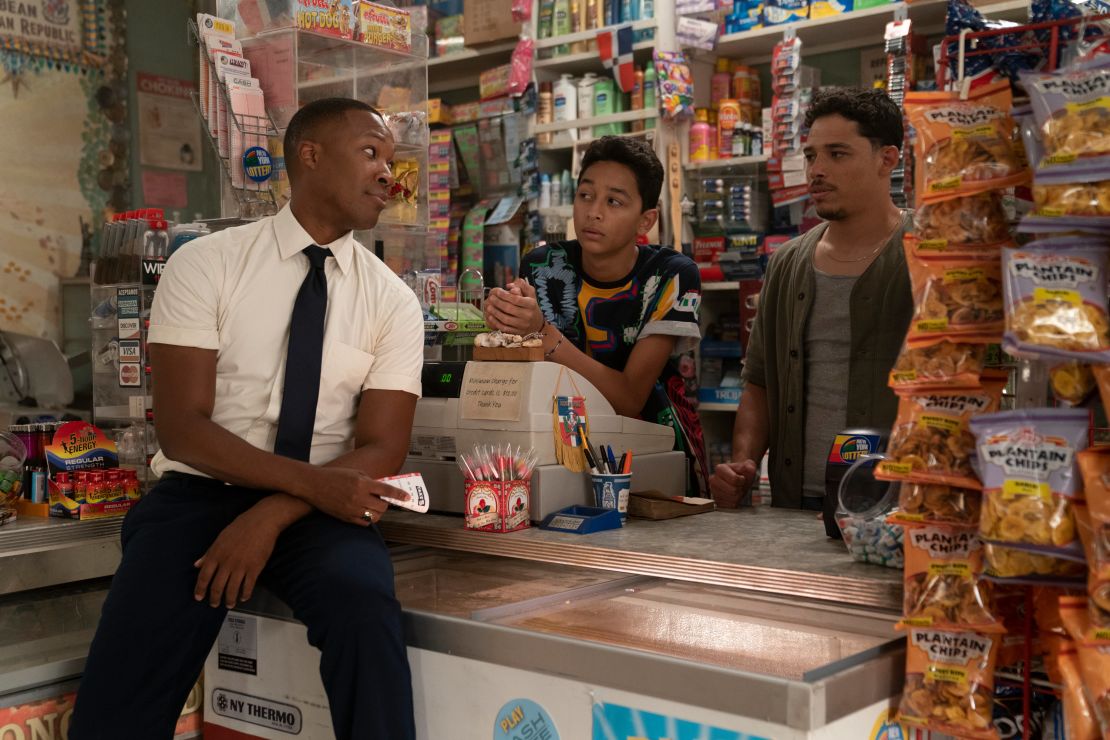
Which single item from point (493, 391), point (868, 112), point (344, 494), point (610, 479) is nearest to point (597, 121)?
point (868, 112)

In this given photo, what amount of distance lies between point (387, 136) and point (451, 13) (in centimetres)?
408

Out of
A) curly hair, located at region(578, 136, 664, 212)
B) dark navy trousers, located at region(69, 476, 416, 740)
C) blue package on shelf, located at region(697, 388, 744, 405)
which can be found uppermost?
curly hair, located at region(578, 136, 664, 212)

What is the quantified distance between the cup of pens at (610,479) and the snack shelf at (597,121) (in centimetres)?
296

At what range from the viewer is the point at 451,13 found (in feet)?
20.2

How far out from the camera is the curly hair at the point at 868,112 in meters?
3.01

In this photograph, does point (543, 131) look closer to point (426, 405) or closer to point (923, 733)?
point (426, 405)

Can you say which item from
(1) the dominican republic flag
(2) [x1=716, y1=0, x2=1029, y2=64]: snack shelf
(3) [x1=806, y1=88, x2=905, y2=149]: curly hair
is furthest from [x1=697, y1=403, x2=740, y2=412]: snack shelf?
(3) [x1=806, y1=88, x2=905, y2=149]: curly hair

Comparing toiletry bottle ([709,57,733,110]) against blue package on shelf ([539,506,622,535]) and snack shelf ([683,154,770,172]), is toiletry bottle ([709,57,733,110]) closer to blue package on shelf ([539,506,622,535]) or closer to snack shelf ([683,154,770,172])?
snack shelf ([683,154,770,172])

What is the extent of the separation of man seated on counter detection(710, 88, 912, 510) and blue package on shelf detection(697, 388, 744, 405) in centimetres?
189

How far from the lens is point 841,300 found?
302 centimetres

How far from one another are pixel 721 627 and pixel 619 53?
3.82 m

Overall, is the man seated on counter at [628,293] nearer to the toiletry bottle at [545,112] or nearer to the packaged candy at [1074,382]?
the packaged candy at [1074,382]

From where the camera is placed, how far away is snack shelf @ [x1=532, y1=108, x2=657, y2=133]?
5.11m

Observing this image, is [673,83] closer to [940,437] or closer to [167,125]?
[167,125]
